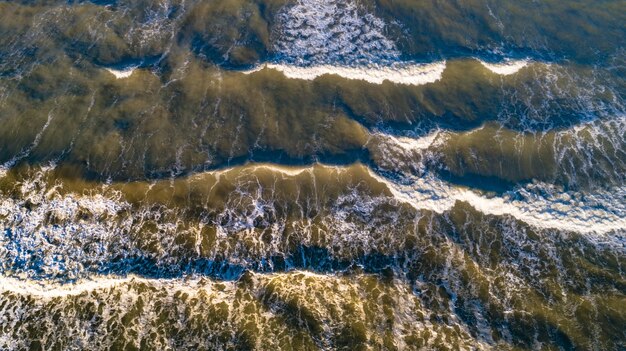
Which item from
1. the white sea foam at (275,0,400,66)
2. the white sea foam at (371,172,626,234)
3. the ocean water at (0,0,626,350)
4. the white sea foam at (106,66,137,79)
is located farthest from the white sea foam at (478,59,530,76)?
the white sea foam at (106,66,137,79)

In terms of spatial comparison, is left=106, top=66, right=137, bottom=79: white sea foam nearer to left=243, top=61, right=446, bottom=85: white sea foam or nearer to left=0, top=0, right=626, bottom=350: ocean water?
left=0, top=0, right=626, bottom=350: ocean water

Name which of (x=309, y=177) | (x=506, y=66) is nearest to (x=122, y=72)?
(x=309, y=177)

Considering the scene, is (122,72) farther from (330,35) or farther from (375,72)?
(375,72)

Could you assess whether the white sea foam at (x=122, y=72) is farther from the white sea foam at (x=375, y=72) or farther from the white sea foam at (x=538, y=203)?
the white sea foam at (x=538, y=203)

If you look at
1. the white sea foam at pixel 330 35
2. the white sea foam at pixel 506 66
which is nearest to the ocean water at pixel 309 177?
the white sea foam at pixel 506 66

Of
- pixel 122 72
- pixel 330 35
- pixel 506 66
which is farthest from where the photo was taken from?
pixel 330 35

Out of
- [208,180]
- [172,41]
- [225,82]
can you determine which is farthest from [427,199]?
[172,41]
